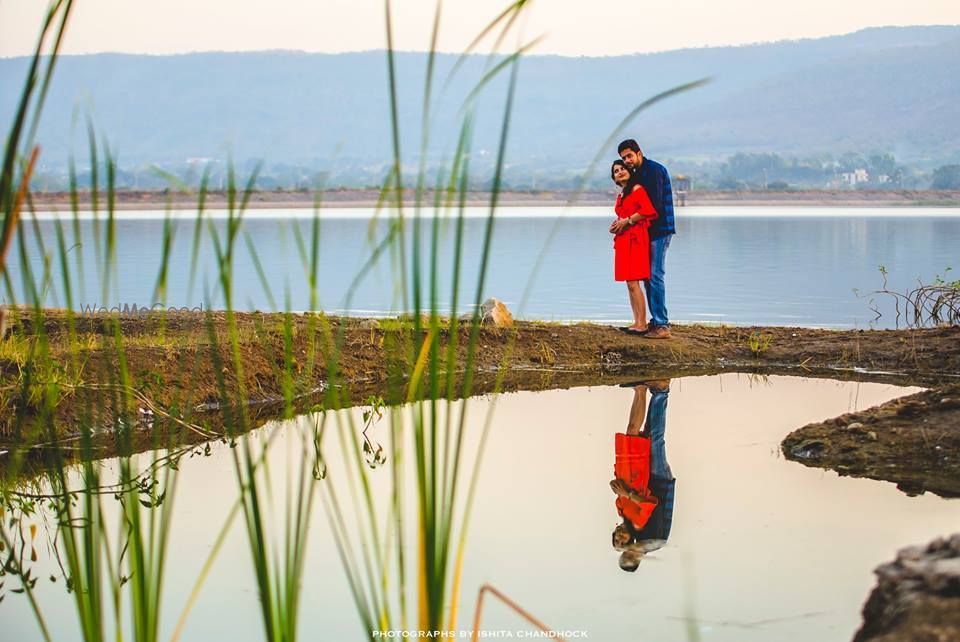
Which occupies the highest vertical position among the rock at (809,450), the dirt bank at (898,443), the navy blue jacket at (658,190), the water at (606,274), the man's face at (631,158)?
the man's face at (631,158)

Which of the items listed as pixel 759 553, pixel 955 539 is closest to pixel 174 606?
pixel 759 553

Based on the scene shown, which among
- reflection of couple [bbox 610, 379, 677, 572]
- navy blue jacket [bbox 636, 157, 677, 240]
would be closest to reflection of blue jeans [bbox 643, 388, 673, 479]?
reflection of couple [bbox 610, 379, 677, 572]

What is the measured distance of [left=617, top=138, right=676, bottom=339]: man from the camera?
11266 mm

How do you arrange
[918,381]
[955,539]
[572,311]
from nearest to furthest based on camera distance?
[955,539], [918,381], [572,311]

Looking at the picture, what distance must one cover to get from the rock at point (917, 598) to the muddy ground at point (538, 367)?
11.3 ft

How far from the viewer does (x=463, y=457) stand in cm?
796

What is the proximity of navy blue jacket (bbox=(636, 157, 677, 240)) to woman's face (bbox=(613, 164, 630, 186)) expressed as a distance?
0.10 metres

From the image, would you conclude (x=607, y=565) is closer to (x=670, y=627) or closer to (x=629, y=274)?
(x=670, y=627)

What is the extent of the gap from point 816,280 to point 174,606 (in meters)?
24.7

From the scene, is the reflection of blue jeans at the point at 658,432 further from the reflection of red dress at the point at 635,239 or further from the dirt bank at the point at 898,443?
the reflection of red dress at the point at 635,239

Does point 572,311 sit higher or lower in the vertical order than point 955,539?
lower

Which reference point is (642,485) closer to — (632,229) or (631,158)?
(631,158)

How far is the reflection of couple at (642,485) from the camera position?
5.96 meters

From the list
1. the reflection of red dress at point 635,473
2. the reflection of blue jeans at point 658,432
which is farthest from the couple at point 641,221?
the reflection of red dress at point 635,473
